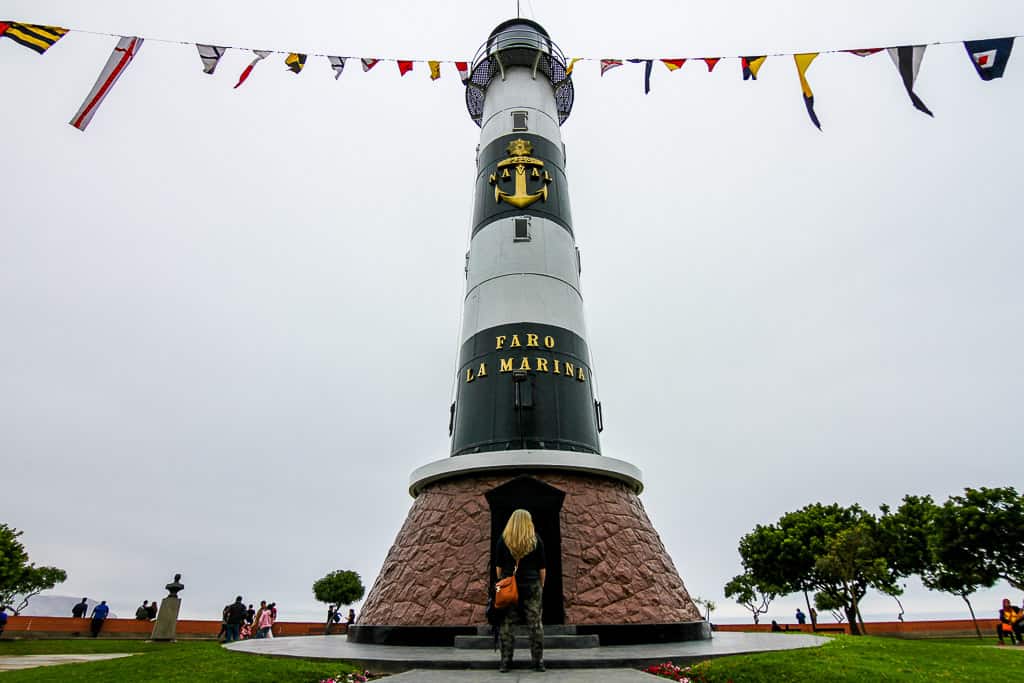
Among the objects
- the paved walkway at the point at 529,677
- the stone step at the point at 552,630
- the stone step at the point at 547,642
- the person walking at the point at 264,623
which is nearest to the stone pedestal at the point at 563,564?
the stone step at the point at 552,630

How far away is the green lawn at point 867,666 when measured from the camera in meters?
5.87

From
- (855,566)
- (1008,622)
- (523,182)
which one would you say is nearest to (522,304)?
(523,182)

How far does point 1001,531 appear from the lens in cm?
2612

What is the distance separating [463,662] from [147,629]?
24431 millimetres

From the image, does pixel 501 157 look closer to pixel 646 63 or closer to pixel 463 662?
pixel 646 63

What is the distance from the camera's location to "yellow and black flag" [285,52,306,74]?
547 inches

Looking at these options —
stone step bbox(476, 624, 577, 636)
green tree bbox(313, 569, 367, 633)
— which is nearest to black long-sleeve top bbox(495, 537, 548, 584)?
stone step bbox(476, 624, 577, 636)

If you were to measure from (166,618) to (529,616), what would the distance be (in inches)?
665

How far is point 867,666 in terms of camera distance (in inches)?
247

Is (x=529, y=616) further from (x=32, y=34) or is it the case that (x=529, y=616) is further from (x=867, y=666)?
(x=32, y=34)

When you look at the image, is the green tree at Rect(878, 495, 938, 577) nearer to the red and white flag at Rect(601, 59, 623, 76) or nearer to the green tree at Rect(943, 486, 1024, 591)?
the green tree at Rect(943, 486, 1024, 591)

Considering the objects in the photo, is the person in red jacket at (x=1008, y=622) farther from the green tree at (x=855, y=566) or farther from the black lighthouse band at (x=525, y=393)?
the black lighthouse band at (x=525, y=393)

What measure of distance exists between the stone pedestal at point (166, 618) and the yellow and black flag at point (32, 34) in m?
15.8

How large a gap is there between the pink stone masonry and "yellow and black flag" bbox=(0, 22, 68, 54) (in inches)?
448
